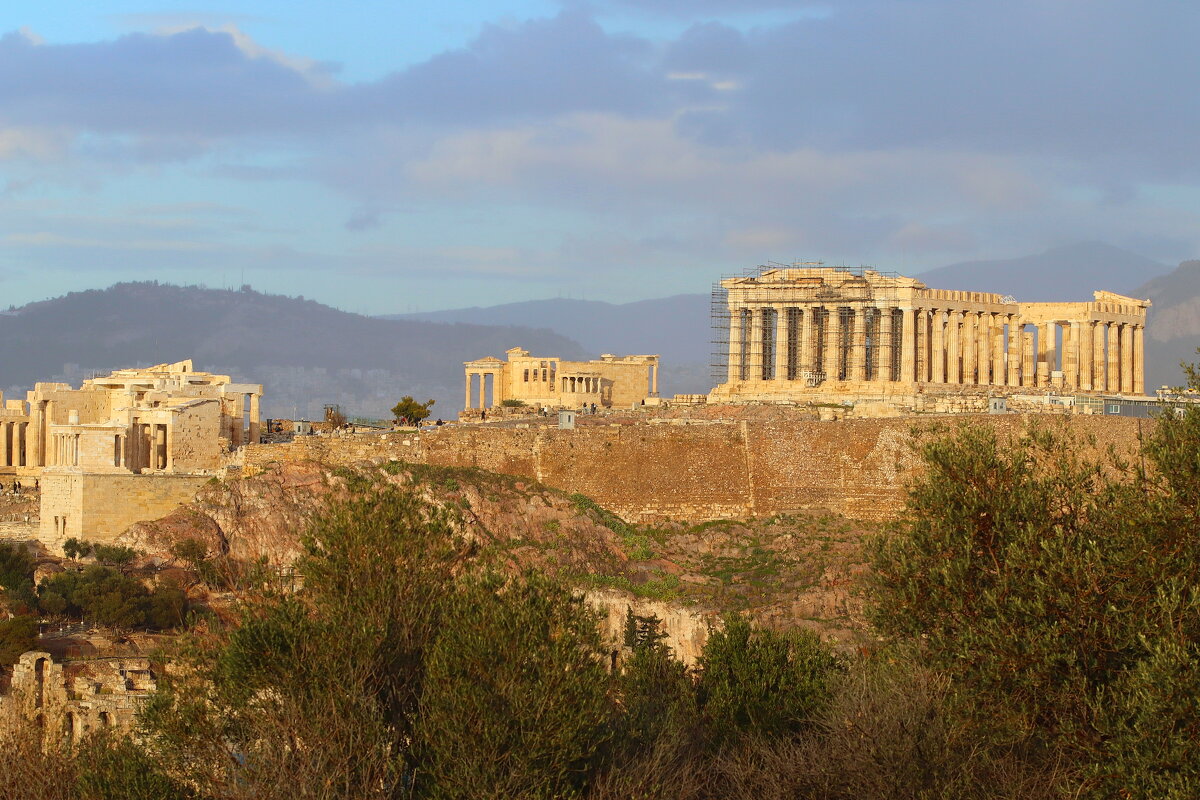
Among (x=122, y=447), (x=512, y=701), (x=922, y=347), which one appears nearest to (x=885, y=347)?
(x=922, y=347)

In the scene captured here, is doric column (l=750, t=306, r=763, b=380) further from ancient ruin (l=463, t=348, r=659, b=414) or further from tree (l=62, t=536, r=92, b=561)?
tree (l=62, t=536, r=92, b=561)

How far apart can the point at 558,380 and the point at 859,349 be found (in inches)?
740

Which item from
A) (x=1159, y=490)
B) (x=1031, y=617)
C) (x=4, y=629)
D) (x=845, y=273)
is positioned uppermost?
(x=845, y=273)

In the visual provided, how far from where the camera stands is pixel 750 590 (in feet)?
140

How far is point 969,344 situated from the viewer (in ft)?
234

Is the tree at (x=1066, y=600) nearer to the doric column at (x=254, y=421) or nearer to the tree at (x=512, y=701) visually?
the tree at (x=512, y=701)

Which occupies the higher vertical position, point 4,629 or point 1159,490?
point 1159,490

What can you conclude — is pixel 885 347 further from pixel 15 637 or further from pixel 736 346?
pixel 15 637

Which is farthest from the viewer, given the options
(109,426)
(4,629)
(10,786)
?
→ (109,426)

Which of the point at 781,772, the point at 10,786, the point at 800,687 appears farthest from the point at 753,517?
the point at 10,786

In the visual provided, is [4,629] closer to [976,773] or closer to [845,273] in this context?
[976,773]

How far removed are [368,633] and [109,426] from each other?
30617 mm

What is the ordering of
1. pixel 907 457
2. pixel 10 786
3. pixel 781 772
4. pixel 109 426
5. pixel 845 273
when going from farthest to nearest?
pixel 845 273 < pixel 109 426 < pixel 907 457 < pixel 781 772 < pixel 10 786

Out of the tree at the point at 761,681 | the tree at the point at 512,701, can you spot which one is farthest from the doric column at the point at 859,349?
the tree at the point at 512,701
